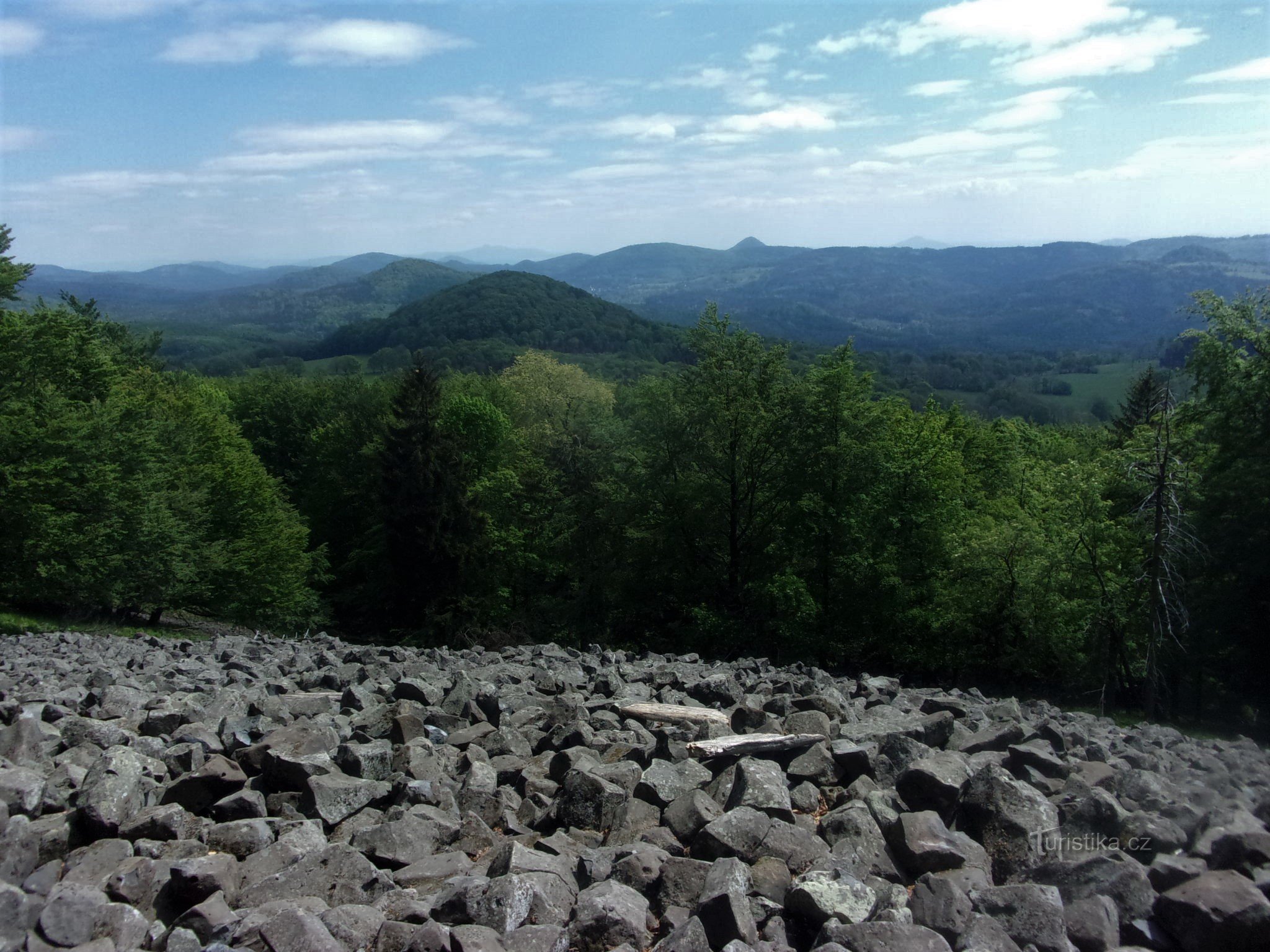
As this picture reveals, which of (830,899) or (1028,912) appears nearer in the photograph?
(1028,912)

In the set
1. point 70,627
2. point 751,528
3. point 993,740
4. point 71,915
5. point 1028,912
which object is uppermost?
point 1028,912

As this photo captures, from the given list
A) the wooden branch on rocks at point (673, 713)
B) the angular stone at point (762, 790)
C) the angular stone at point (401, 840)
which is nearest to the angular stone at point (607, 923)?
the angular stone at point (762, 790)

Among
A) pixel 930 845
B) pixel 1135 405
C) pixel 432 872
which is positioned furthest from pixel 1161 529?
pixel 1135 405

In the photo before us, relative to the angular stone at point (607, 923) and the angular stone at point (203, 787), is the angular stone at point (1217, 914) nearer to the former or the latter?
the angular stone at point (607, 923)

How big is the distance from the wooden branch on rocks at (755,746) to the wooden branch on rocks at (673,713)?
1182 millimetres

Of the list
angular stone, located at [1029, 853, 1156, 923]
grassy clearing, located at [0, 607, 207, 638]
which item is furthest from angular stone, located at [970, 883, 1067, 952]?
grassy clearing, located at [0, 607, 207, 638]

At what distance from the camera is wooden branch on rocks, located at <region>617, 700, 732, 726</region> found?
9.47 meters

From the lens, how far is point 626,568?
29547 millimetres

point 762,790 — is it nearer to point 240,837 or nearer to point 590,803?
point 590,803

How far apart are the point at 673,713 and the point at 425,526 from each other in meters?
31.4

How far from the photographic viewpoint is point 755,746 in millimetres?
7977

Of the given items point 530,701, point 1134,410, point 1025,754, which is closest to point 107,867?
point 530,701

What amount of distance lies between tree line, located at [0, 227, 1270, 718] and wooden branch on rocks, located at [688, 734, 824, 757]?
15.0m

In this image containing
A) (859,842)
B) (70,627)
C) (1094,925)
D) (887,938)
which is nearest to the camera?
(887,938)
